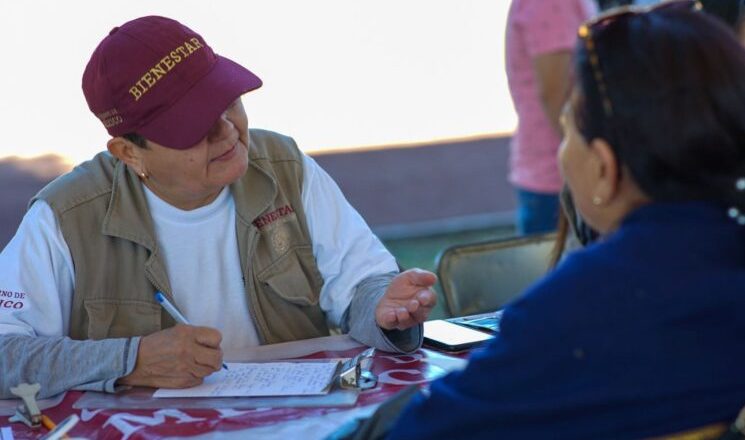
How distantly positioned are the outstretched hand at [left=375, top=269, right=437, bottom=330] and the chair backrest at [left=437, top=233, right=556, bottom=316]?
30.7 inches

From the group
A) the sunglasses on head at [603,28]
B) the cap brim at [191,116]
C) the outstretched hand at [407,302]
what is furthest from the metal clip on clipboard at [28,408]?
the sunglasses on head at [603,28]

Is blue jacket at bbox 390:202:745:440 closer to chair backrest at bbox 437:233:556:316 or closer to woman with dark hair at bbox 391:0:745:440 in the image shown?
woman with dark hair at bbox 391:0:745:440

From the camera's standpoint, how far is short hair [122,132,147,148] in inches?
95.7

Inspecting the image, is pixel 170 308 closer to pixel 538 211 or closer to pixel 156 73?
pixel 156 73

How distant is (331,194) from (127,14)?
6408mm

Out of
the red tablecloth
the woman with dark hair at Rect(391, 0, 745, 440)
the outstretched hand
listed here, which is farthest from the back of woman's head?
the outstretched hand

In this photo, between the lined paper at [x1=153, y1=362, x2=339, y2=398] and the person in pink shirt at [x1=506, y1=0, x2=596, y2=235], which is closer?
the lined paper at [x1=153, y1=362, x2=339, y2=398]

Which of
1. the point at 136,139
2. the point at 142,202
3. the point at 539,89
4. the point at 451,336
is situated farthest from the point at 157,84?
the point at 539,89

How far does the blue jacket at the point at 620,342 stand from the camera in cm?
133

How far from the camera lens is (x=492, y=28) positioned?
10016mm

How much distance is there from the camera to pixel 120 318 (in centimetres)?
247

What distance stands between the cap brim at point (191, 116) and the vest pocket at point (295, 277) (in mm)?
380

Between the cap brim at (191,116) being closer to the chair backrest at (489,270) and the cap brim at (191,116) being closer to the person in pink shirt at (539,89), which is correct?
the chair backrest at (489,270)

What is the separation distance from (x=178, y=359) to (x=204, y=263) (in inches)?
17.1
